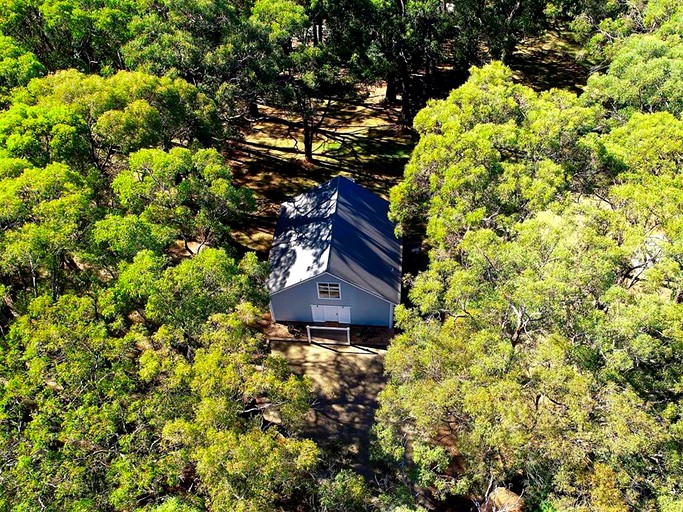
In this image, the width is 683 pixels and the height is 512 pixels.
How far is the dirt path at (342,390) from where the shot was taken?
20.1 meters

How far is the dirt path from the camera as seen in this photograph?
65.9 feet

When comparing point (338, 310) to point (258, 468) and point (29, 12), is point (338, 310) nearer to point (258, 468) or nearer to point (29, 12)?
point (258, 468)

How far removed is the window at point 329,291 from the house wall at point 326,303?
0.20 metres

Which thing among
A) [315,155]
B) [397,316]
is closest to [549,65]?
[315,155]

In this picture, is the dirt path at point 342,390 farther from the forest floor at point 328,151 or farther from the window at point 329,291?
the forest floor at point 328,151

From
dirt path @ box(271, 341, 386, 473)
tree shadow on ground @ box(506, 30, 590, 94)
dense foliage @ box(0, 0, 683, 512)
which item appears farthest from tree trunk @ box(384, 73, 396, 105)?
dirt path @ box(271, 341, 386, 473)

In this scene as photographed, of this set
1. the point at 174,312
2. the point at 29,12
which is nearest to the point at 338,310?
the point at 174,312

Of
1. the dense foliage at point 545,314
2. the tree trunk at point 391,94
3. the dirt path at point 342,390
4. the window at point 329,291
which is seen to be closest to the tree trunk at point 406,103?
the tree trunk at point 391,94

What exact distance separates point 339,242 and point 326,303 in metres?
3.21

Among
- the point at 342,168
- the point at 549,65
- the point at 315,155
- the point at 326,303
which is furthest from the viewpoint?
the point at 549,65

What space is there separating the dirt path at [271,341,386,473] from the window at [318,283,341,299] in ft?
8.69

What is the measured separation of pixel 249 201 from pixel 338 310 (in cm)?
723

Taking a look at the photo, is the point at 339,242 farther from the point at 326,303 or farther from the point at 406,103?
the point at 406,103

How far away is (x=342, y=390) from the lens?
22.0 metres
